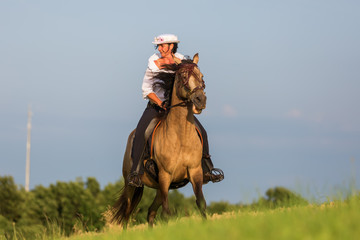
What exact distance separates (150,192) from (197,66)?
27558 millimetres

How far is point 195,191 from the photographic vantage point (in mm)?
9492

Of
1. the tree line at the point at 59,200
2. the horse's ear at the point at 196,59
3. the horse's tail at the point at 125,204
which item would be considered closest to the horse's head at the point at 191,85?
the horse's ear at the point at 196,59

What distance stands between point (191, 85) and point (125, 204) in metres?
4.27

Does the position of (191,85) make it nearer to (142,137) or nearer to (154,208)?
(142,137)

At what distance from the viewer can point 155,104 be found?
11117mm

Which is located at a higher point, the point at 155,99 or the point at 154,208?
the point at 155,99

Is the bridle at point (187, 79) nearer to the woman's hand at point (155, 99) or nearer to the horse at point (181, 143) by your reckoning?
the horse at point (181, 143)

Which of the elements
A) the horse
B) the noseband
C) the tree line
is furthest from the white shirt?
the tree line

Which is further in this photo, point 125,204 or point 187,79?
point 125,204

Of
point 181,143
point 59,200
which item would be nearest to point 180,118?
point 181,143

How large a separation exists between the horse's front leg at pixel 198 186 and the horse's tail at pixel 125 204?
9.49 ft

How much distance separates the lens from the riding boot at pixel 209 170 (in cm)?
1051

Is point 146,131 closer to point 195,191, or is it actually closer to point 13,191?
point 195,191

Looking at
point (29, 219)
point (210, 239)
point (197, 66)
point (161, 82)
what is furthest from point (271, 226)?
point (29, 219)
